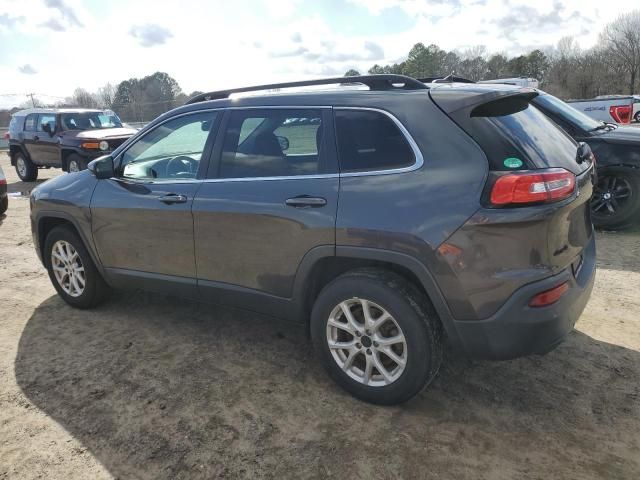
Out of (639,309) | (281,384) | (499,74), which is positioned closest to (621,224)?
(639,309)

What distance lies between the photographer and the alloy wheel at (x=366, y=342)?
280cm

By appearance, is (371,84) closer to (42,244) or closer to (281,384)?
(281,384)

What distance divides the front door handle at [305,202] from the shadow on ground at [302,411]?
1.15 m

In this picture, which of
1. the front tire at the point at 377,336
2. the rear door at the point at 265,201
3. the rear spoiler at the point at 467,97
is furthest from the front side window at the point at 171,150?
the rear spoiler at the point at 467,97

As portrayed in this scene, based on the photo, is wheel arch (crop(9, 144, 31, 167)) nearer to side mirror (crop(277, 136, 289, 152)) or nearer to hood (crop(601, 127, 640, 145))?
side mirror (crop(277, 136, 289, 152))

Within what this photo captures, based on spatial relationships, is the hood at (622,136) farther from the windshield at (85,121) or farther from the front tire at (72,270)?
the windshield at (85,121)

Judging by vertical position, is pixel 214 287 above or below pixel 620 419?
above

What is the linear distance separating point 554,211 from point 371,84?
4.17 ft

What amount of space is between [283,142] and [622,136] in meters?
5.15

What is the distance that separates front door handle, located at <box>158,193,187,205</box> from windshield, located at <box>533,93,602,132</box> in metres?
4.79

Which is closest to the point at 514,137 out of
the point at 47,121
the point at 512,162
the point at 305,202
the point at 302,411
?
the point at 512,162

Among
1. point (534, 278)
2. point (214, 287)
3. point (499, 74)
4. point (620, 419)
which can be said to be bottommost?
point (620, 419)

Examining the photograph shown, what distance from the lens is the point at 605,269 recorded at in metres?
5.09

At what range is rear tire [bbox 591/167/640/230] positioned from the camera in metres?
6.26
